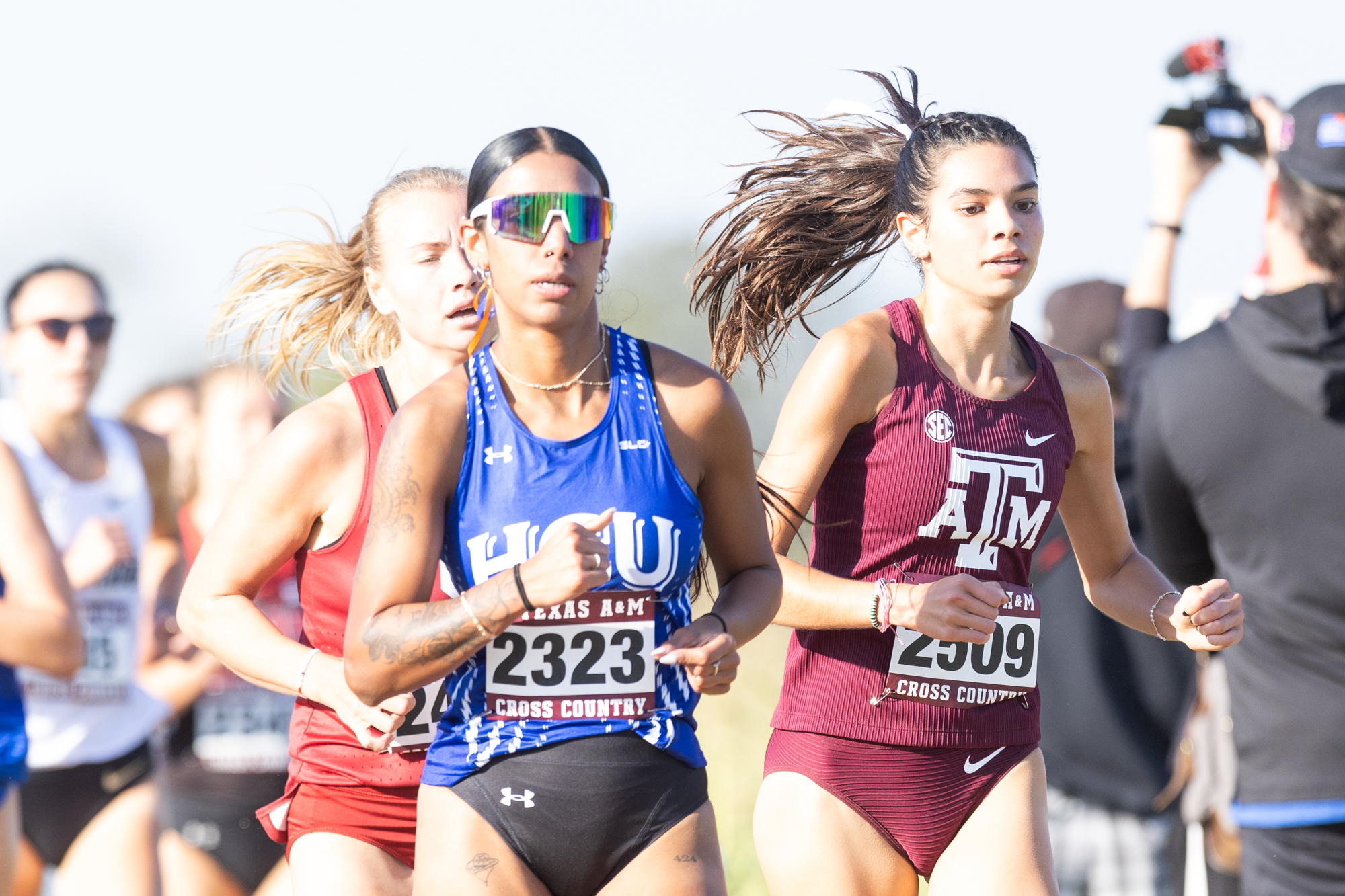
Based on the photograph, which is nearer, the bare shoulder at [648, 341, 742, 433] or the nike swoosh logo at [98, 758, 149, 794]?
the bare shoulder at [648, 341, 742, 433]

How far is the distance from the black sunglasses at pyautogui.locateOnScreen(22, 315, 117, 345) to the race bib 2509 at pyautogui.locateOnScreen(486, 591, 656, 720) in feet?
12.5

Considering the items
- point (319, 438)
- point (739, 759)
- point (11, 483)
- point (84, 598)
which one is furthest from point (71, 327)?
point (739, 759)

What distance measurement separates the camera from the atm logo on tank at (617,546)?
3.06m

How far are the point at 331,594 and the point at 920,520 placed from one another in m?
1.43

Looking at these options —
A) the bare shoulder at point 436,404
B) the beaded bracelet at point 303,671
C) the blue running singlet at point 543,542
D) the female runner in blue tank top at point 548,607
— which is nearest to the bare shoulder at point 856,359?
the female runner in blue tank top at point 548,607

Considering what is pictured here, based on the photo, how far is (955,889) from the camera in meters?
3.77

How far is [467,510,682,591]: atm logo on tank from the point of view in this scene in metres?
3.06

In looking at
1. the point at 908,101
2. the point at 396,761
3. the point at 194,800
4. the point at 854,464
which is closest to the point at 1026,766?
the point at 854,464

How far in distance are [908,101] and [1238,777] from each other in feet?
7.10

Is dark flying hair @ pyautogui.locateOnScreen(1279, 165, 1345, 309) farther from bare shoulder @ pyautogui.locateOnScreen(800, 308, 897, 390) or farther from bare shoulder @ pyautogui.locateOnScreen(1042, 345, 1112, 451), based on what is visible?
bare shoulder @ pyautogui.locateOnScreen(800, 308, 897, 390)

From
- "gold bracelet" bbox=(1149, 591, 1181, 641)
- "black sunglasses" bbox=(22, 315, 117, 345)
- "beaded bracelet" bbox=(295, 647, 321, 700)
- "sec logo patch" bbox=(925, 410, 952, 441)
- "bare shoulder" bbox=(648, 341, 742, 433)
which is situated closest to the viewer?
"bare shoulder" bbox=(648, 341, 742, 433)

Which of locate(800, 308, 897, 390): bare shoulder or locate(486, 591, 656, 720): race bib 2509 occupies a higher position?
locate(800, 308, 897, 390): bare shoulder

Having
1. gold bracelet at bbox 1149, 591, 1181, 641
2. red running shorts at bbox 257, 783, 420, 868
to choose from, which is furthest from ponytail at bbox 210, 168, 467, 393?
gold bracelet at bbox 1149, 591, 1181, 641

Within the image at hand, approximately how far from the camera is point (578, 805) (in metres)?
3.10
